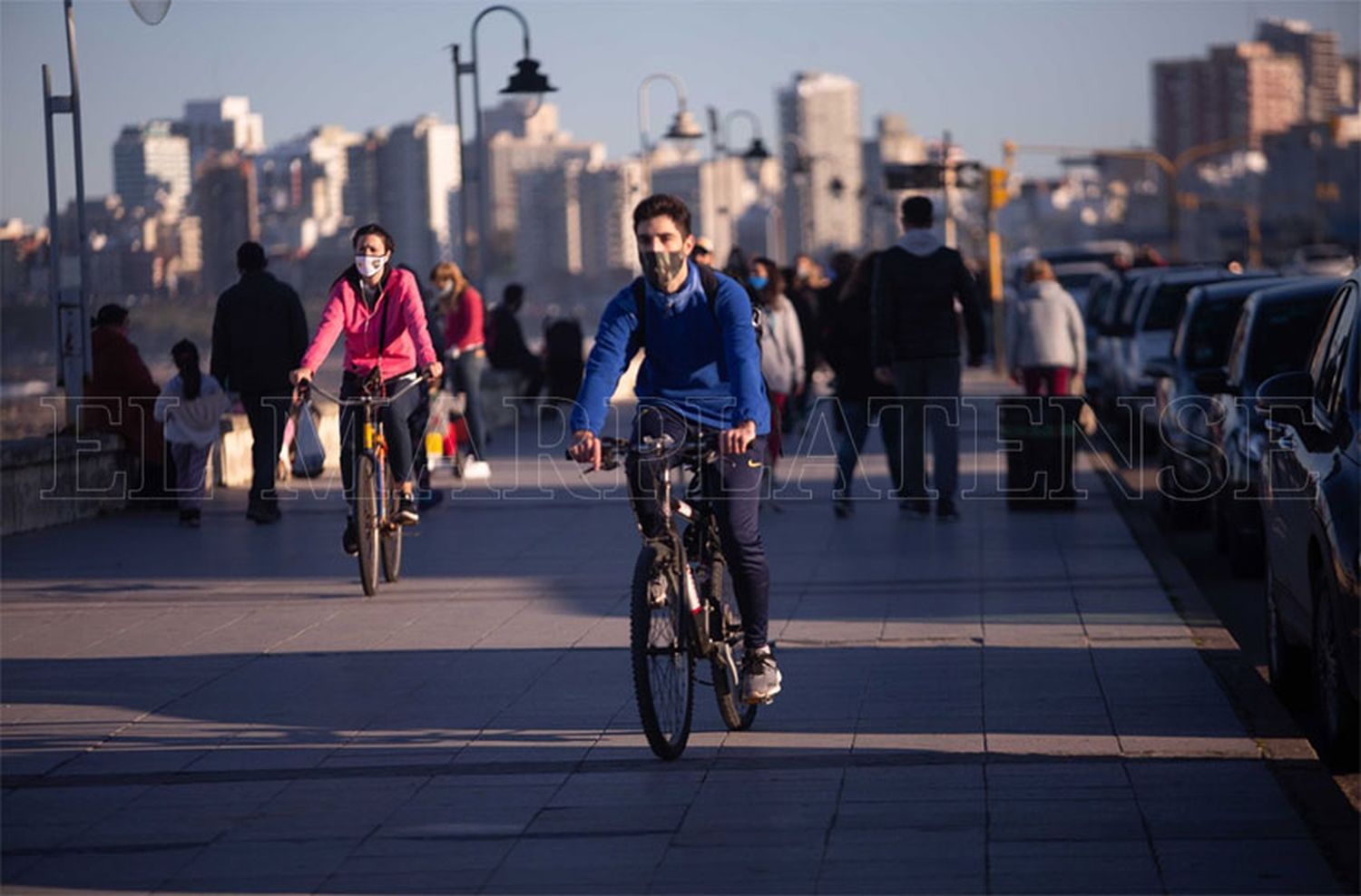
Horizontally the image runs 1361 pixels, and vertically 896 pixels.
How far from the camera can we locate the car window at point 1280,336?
15.3m

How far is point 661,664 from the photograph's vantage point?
7.99 m

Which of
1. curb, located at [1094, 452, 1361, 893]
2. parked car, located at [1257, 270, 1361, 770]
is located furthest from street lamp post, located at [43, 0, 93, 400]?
parked car, located at [1257, 270, 1361, 770]

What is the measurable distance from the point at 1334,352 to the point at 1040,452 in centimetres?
863

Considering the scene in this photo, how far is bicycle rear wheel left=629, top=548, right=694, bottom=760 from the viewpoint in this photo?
7789mm

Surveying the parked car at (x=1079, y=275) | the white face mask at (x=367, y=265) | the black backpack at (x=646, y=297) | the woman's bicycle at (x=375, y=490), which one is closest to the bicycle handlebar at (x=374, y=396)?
the woman's bicycle at (x=375, y=490)

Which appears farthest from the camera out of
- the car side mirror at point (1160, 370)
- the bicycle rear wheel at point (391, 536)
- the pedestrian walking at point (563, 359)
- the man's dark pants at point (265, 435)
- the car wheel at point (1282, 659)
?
the pedestrian walking at point (563, 359)

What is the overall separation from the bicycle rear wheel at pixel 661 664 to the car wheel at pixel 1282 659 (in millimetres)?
2492

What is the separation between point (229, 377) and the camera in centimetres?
1725

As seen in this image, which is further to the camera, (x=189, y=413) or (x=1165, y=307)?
(x=1165, y=307)

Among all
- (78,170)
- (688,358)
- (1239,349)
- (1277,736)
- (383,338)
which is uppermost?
(78,170)

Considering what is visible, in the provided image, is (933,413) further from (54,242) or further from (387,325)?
(54,242)

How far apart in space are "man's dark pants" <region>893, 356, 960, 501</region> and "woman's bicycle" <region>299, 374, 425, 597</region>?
3943 millimetres

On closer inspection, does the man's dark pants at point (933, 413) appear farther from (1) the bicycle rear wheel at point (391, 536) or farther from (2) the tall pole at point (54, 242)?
(2) the tall pole at point (54, 242)

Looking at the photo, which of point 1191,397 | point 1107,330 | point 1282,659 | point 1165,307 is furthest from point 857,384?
point 1107,330
